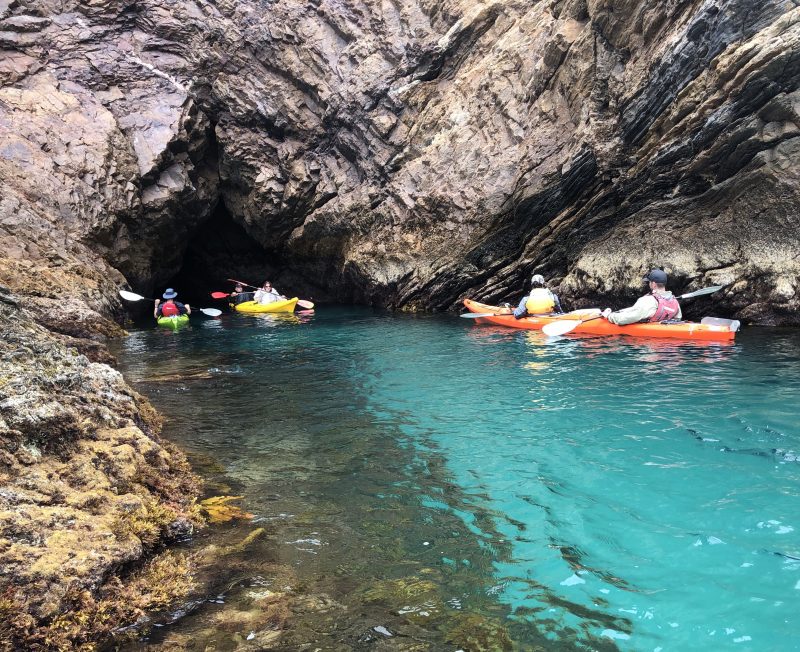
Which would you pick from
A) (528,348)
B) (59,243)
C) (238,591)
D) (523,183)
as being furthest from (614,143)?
(59,243)

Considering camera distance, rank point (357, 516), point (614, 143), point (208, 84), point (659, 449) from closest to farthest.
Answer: point (357, 516), point (659, 449), point (614, 143), point (208, 84)

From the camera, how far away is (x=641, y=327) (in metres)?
11.2

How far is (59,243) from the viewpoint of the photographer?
1561 centimetres

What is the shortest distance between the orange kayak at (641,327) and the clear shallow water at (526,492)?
1117 millimetres

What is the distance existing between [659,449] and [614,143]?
10417mm

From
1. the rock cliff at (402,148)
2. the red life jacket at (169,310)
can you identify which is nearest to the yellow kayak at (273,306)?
the rock cliff at (402,148)

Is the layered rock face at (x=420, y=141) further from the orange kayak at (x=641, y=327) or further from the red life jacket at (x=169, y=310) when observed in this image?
the orange kayak at (x=641, y=327)

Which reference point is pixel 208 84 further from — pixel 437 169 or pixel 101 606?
pixel 101 606

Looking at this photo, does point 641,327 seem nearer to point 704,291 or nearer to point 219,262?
point 704,291

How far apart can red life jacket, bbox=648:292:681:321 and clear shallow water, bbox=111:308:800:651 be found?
191cm

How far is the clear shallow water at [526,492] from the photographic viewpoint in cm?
A: 291

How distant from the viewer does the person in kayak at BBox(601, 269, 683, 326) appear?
Result: 445 inches

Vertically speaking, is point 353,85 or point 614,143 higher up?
point 353,85

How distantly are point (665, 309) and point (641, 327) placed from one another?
64cm
